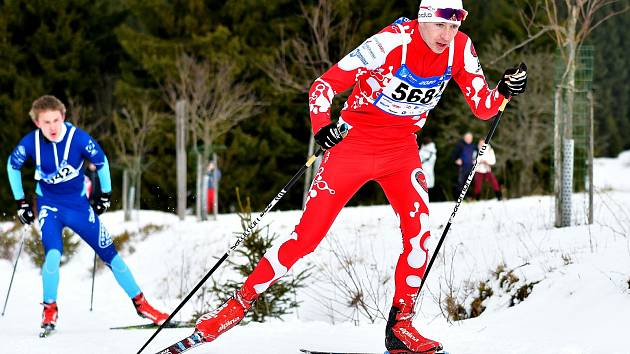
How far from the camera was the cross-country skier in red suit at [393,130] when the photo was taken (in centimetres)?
471

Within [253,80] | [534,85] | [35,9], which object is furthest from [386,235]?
[35,9]

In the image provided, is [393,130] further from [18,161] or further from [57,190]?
[18,161]

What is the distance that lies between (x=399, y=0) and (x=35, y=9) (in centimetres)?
1586

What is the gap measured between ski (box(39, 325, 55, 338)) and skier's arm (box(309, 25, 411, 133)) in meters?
3.08

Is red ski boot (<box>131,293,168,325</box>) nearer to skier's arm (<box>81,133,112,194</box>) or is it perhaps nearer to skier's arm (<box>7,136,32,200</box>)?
skier's arm (<box>81,133,112,194</box>)

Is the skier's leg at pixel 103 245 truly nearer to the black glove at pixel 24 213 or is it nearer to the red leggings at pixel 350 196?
the black glove at pixel 24 213

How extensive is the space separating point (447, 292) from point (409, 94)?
4294mm

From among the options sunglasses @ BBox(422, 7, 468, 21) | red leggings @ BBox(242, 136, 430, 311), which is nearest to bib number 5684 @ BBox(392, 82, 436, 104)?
red leggings @ BBox(242, 136, 430, 311)

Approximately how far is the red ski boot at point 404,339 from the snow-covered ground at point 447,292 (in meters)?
0.33

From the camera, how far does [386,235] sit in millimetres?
12328

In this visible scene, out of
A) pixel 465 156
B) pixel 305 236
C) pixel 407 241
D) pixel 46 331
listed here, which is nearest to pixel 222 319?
pixel 305 236

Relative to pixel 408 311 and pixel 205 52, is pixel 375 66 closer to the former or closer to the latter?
pixel 408 311

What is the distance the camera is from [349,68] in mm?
4719

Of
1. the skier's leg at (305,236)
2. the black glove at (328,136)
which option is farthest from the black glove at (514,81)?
the black glove at (328,136)
